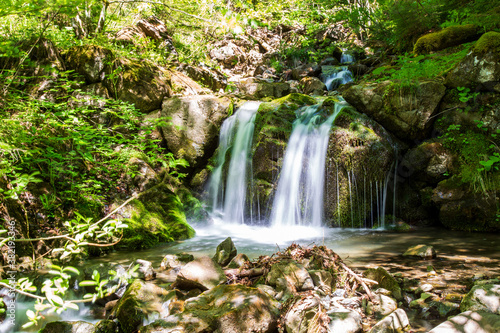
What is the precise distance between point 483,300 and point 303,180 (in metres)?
5.18

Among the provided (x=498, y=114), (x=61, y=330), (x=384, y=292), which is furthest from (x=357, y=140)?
(x=61, y=330)

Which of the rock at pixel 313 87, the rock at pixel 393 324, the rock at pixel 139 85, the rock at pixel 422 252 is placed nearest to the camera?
the rock at pixel 393 324

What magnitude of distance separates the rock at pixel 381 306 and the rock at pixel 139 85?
7.52 m

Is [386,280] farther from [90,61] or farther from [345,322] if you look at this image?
[90,61]

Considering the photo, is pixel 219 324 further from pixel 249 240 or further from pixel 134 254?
pixel 249 240

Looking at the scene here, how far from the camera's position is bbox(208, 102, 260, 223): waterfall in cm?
818

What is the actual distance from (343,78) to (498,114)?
689 cm

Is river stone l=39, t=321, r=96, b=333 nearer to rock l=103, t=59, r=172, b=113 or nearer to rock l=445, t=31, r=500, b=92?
rock l=103, t=59, r=172, b=113

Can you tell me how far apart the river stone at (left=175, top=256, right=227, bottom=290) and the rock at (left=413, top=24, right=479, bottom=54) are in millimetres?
9046

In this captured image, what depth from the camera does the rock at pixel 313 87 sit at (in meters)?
11.8

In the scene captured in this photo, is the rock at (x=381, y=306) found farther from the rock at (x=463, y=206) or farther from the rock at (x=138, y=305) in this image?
the rock at (x=463, y=206)

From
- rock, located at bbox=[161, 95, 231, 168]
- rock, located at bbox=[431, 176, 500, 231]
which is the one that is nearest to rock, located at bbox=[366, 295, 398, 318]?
rock, located at bbox=[431, 176, 500, 231]

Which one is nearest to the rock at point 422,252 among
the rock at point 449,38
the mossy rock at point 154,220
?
the mossy rock at point 154,220

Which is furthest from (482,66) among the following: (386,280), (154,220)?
(154,220)
